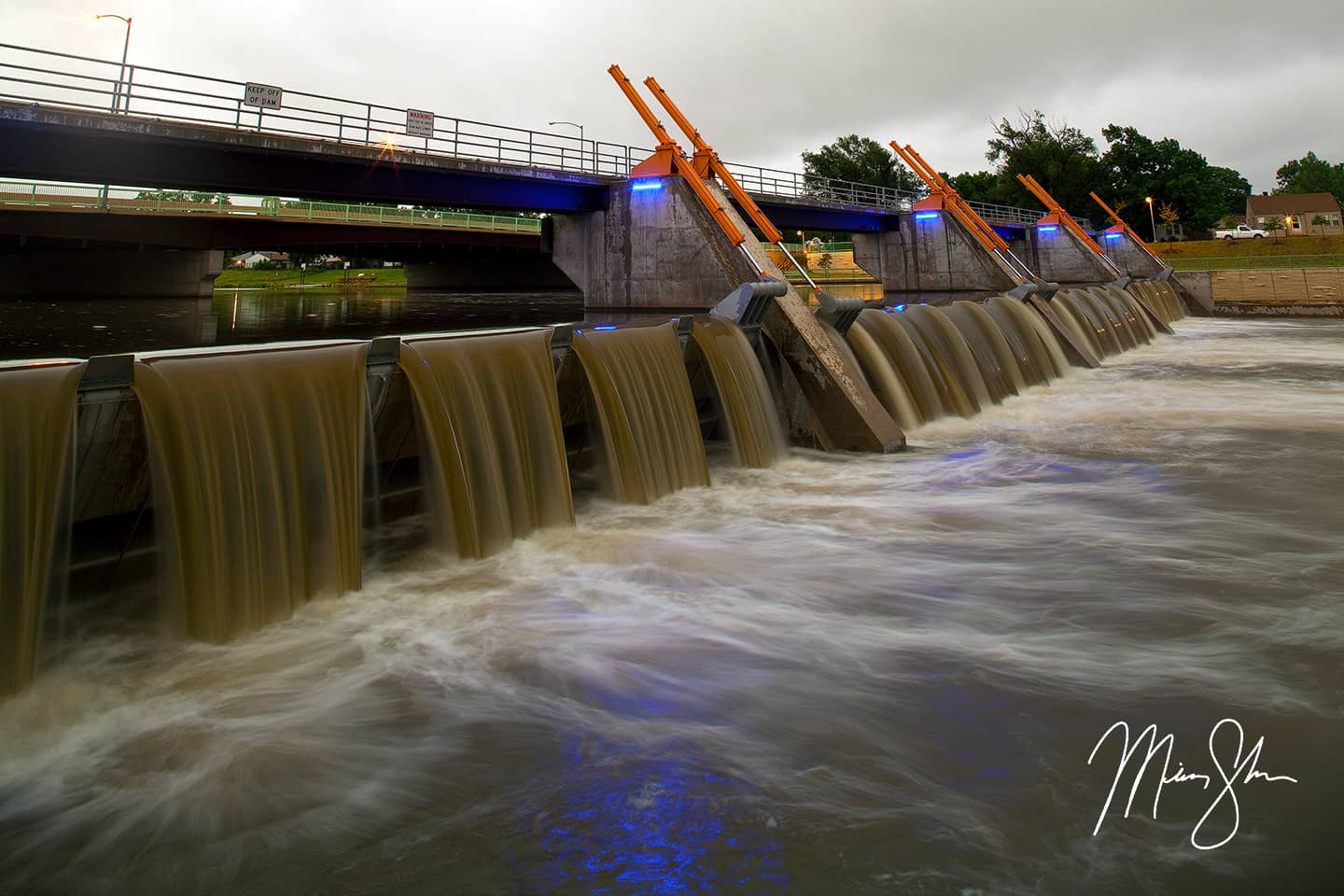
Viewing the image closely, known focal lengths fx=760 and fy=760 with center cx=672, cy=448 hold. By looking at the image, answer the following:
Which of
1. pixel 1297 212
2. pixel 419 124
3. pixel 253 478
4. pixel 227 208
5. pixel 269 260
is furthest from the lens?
pixel 1297 212

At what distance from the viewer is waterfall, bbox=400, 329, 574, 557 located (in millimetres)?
8008

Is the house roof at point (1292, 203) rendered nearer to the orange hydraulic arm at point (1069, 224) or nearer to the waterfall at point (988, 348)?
the orange hydraulic arm at point (1069, 224)

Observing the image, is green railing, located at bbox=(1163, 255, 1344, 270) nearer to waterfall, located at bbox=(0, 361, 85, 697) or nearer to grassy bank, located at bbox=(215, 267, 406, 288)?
waterfall, located at bbox=(0, 361, 85, 697)

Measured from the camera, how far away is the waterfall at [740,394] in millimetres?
12641

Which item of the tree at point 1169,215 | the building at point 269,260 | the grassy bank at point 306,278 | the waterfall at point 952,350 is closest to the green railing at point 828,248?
the grassy bank at point 306,278

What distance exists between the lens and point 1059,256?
51031mm

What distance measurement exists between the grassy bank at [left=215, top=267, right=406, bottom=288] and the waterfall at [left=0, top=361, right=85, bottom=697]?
243 feet

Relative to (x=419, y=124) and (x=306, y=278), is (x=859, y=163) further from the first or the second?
(x=419, y=124)

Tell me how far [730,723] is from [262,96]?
2058 cm

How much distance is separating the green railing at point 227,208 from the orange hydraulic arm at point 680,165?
12.4 meters

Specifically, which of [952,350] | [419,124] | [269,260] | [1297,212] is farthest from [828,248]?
[1297,212]

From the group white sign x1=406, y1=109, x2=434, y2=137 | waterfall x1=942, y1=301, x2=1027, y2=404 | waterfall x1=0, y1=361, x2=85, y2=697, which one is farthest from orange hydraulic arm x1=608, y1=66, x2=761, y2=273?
waterfall x1=0, y1=361, x2=85, y2=697

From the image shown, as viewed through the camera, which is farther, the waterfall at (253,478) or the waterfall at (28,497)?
the waterfall at (253,478)
